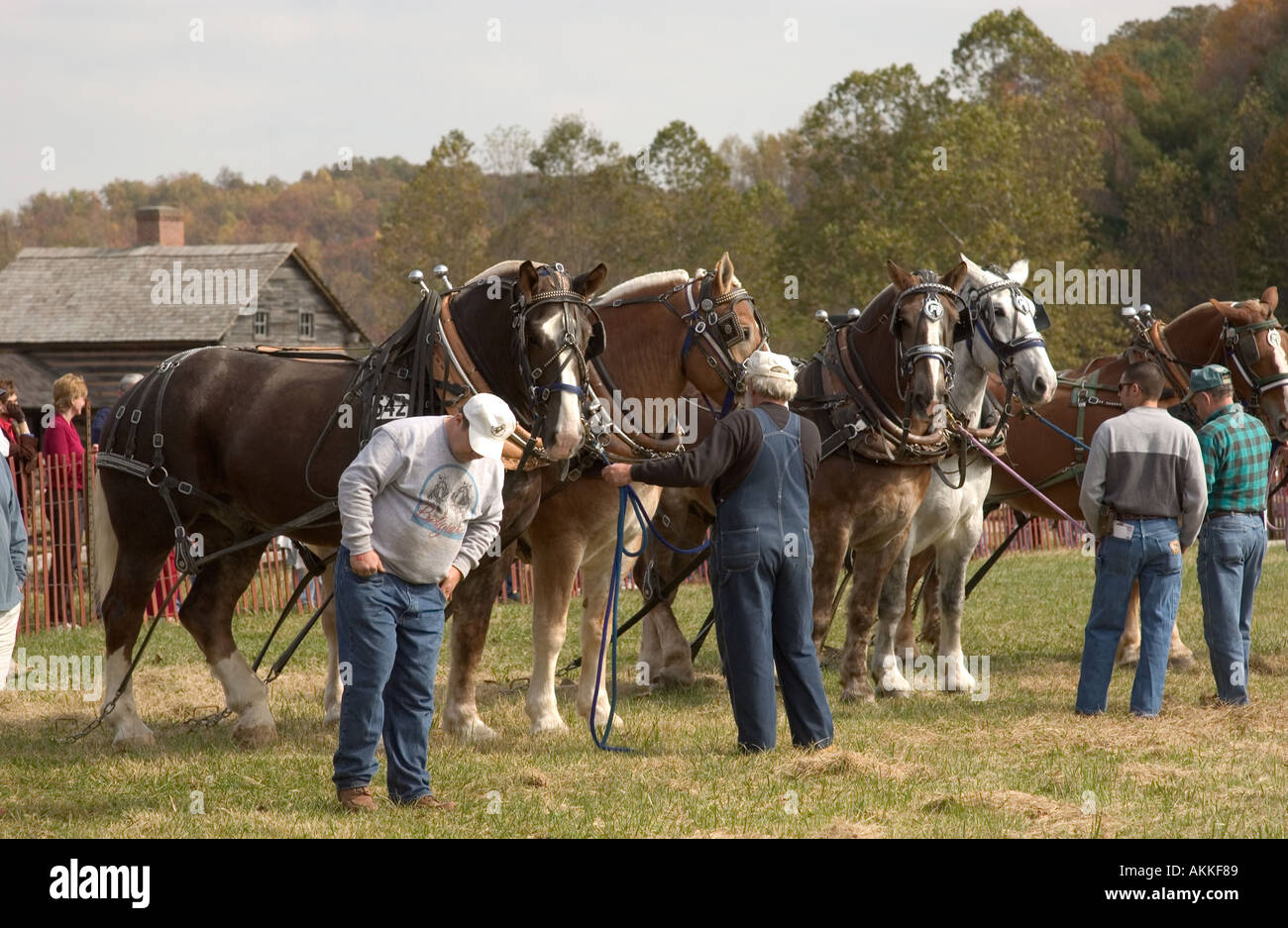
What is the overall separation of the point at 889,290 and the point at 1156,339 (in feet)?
8.18

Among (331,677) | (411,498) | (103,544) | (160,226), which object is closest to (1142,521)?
(411,498)

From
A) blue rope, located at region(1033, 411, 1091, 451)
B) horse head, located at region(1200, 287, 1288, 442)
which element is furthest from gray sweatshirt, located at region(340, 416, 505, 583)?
horse head, located at region(1200, 287, 1288, 442)

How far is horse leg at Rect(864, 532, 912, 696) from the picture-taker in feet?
29.0

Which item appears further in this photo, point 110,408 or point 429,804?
point 110,408

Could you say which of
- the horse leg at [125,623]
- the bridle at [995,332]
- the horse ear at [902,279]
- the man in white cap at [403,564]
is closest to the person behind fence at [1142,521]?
the bridle at [995,332]

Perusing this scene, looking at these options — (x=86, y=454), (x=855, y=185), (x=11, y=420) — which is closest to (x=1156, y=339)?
(x=86, y=454)

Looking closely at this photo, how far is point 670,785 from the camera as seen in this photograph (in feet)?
20.7

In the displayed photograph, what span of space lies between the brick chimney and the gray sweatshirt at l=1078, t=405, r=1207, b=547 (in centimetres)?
3662

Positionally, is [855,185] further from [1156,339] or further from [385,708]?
[385,708]

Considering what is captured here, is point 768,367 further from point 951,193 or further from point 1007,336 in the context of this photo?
point 951,193

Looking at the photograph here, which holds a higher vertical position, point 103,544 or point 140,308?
point 140,308

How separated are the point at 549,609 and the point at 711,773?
158 cm

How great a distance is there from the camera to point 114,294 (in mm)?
35094

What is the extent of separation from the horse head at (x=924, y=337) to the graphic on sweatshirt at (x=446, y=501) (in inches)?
117
